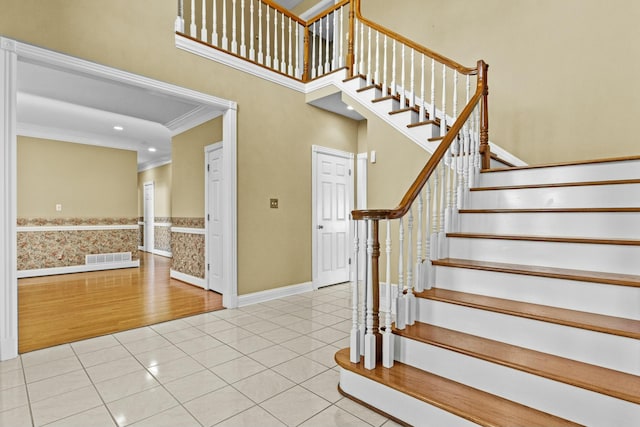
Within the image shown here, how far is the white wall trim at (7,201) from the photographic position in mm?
2484

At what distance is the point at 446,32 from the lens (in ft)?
14.2

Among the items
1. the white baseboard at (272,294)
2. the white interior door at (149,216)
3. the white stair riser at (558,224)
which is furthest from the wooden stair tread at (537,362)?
the white interior door at (149,216)

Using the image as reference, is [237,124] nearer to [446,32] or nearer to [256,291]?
[256,291]

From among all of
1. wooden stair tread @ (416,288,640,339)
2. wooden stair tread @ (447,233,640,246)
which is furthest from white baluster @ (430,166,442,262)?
wooden stair tread @ (416,288,640,339)

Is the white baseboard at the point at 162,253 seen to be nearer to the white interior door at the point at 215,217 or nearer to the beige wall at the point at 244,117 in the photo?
the beige wall at the point at 244,117

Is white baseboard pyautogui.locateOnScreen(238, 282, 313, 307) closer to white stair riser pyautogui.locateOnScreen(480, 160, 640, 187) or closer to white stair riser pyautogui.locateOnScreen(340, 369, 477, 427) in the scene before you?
white stair riser pyautogui.locateOnScreen(340, 369, 477, 427)

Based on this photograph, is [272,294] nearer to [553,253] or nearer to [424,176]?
[424,176]

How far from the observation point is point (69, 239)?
6336mm

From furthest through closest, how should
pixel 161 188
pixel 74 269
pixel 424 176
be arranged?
pixel 161 188 → pixel 74 269 → pixel 424 176

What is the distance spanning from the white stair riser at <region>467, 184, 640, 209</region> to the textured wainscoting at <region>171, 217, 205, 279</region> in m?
4.02

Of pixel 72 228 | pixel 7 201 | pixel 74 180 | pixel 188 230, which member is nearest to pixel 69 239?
pixel 72 228

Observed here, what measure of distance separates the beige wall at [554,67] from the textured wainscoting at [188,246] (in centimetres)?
450

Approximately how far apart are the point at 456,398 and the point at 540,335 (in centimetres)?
56

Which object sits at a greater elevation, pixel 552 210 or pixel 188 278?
pixel 552 210
